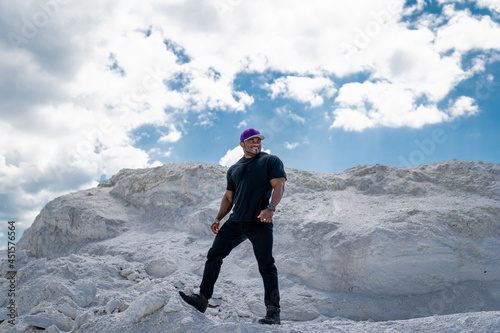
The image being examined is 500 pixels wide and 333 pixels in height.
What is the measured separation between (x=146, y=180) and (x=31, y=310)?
5544 mm

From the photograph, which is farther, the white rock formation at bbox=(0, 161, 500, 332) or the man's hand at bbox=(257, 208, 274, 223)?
the white rock formation at bbox=(0, 161, 500, 332)

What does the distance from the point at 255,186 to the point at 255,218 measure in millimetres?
355

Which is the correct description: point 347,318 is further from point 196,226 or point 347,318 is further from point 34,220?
point 34,220

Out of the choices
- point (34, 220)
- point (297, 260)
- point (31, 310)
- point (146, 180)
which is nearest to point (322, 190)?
point (297, 260)

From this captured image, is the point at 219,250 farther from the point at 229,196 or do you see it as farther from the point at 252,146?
the point at 252,146

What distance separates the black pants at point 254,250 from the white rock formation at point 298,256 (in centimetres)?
37

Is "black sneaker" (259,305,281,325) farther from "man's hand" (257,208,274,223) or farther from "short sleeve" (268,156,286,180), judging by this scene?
"short sleeve" (268,156,286,180)

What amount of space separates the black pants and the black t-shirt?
12cm

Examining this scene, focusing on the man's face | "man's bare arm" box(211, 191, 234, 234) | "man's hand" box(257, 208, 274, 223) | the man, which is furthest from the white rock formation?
the man's face

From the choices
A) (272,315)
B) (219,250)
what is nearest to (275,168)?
(219,250)

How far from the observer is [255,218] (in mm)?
4289

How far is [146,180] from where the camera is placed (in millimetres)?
10344

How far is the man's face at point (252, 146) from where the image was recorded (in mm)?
4574

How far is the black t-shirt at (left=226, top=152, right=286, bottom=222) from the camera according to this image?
4.32 metres
